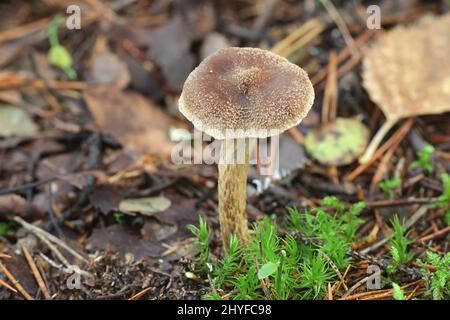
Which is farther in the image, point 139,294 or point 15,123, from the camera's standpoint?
point 15,123

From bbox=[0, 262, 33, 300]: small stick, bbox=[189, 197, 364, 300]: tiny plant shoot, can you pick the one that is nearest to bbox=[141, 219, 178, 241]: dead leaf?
bbox=[189, 197, 364, 300]: tiny plant shoot

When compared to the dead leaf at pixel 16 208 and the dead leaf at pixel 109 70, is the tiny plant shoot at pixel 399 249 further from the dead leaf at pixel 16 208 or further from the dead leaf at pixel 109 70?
the dead leaf at pixel 109 70

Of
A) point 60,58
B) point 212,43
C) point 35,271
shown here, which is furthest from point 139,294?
point 60,58

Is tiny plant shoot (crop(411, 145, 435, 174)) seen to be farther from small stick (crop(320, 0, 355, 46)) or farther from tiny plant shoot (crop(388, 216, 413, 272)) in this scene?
small stick (crop(320, 0, 355, 46))

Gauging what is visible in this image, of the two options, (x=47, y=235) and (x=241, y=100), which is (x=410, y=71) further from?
(x=47, y=235)

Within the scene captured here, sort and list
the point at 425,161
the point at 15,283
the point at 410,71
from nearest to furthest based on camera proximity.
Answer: the point at 15,283 < the point at 425,161 < the point at 410,71

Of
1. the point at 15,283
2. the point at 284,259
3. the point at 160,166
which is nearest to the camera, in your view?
the point at 284,259

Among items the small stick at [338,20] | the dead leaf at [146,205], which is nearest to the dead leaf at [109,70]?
the dead leaf at [146,205]
